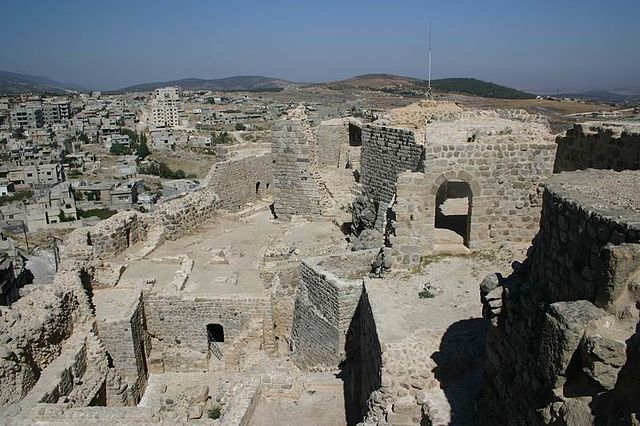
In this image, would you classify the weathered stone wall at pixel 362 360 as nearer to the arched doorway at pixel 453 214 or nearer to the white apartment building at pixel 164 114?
the arched doorway at pixel 453 214

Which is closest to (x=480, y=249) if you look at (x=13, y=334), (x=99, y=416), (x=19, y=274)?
(x=99, y=416)

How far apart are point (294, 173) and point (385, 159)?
3.54 metres

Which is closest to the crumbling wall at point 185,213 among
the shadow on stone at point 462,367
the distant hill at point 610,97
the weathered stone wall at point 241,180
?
the weathered stone wall at point 241,180

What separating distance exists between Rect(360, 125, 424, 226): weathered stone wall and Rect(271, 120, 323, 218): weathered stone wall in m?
2.17

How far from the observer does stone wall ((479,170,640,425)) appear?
286 centimetres

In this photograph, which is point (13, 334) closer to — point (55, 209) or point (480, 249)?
point (480, 249)

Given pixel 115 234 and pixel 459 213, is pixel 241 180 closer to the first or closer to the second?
pixel 115 234

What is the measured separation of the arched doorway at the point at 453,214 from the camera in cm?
983

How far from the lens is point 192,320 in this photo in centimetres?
1078

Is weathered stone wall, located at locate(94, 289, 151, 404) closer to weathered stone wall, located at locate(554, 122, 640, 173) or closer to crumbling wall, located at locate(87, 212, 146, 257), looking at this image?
crumbling wall, located at locate(87, 212, 146, 257)

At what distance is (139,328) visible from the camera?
10.3m

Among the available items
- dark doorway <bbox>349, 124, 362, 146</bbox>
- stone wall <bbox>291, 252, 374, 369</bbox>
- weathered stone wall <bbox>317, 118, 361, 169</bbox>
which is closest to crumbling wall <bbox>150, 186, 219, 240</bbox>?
weathered stone wall <bbox>317, 118, 361, 169</bbox>

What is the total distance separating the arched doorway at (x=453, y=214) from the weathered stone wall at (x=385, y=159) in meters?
0.94

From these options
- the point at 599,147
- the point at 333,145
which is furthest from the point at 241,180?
the point at 599,147
